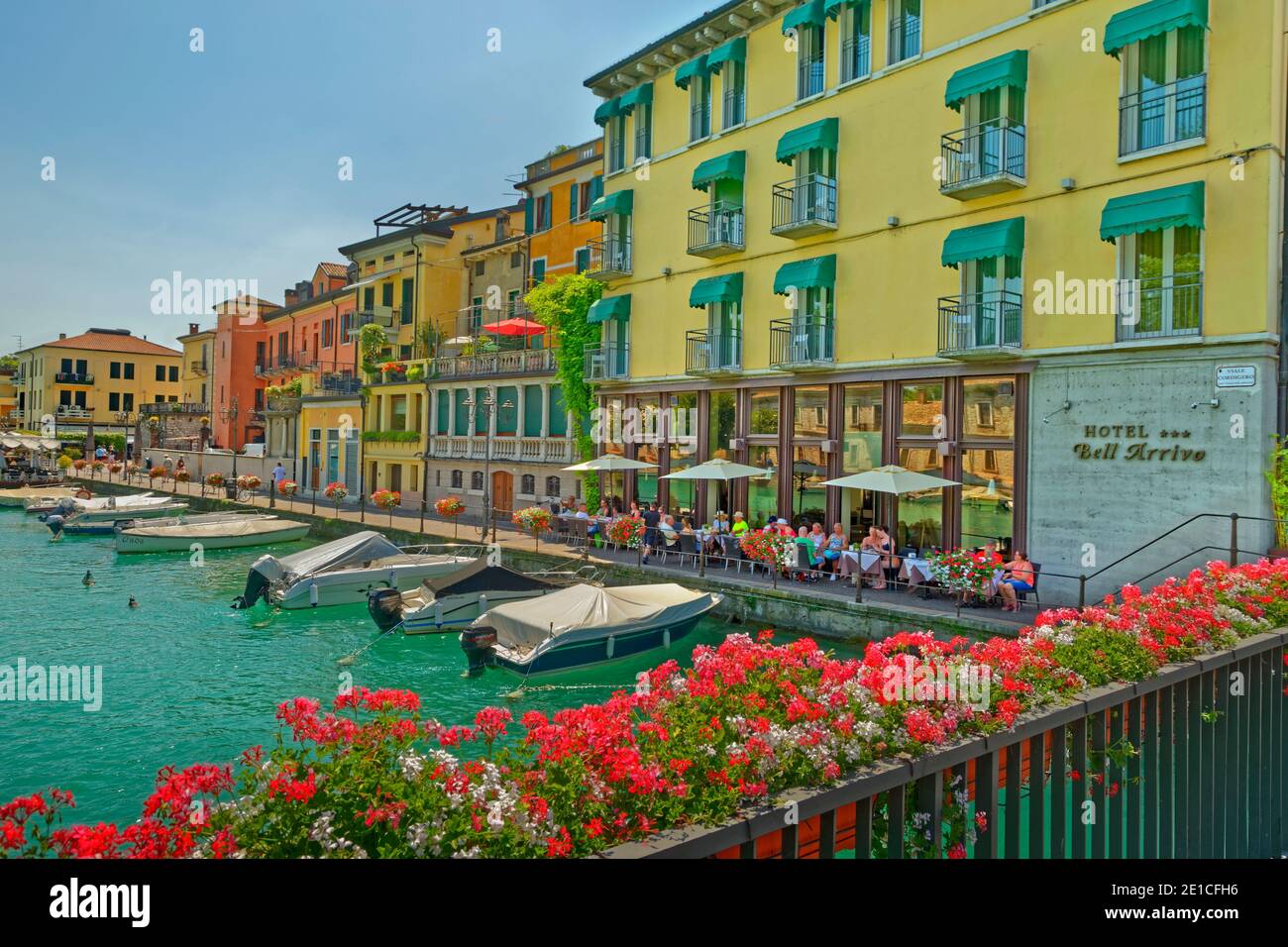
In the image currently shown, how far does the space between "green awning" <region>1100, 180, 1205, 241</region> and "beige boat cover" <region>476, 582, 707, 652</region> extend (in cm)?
1196

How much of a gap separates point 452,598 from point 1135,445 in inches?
584

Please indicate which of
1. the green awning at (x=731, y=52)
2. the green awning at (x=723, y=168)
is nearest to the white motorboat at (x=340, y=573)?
the green awning at (x=723, y=168)

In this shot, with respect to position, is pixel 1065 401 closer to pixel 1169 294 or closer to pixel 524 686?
pixel 1169 294

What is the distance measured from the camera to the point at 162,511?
45.1 m

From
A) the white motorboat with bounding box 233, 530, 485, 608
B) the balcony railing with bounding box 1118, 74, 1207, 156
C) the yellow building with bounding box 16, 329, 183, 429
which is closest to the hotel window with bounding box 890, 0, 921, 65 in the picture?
the balcony railing with bounding box 1118, 74, 1207, 156

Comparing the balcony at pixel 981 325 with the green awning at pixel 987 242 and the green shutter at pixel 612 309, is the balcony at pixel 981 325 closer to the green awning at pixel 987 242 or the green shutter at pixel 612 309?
the green awning at pixel 987 242

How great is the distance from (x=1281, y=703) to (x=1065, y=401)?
14626 mm

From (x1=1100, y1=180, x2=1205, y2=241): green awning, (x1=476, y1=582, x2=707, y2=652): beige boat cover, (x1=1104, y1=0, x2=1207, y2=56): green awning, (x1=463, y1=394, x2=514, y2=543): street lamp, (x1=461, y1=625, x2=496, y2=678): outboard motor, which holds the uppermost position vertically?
(x1=1104, y1=0, x2=1207, y2=56): green awning

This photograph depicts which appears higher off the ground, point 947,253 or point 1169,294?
point 947,253

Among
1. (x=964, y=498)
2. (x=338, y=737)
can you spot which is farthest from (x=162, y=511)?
(x=338, y=737)

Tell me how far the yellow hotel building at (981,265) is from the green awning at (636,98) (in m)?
0.74

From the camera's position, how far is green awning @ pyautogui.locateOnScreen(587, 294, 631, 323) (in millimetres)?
32156

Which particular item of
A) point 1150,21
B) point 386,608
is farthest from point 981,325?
point 386,608

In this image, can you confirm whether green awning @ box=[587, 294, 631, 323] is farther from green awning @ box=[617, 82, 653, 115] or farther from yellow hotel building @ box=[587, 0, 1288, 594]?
green awning @ box=[617, 82, 653, 115]
